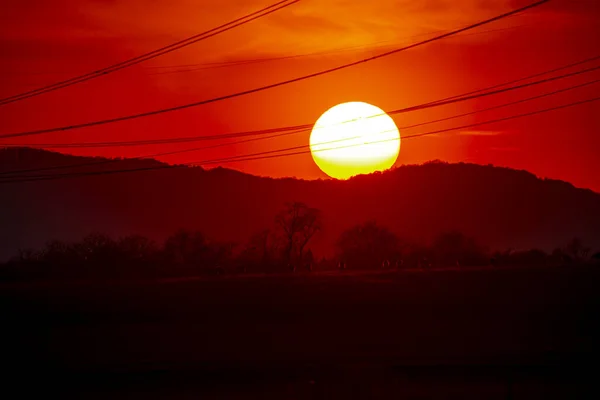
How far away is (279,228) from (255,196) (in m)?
41.9

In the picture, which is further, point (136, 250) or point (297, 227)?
point (297, 227)

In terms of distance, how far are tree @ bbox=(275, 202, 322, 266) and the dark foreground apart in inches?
1846

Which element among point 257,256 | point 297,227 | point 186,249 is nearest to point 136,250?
point 186,249

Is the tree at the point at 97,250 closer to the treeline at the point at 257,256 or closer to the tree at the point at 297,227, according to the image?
the treeline at the point at 257,256

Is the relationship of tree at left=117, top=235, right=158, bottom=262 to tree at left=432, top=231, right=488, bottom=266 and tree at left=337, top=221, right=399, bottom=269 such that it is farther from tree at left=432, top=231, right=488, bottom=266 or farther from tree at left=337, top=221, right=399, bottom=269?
tree at left=432, top=231, right=488, bottom=266

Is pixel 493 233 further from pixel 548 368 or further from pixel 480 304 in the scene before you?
pixel 548 368

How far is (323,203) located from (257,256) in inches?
2245

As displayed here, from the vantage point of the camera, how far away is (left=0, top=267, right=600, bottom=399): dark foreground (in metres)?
20.3

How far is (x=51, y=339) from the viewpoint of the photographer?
29.5 metres

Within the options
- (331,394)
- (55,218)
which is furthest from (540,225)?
(331,394)

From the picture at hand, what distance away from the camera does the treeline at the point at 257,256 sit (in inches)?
2857

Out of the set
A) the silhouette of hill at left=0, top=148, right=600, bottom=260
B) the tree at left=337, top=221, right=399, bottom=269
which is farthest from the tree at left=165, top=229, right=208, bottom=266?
the silhouette of hill at left=0, top=148, right=600, bottom=260

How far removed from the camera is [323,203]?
5709 inches

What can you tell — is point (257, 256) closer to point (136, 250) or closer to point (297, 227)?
point (297, 227)
